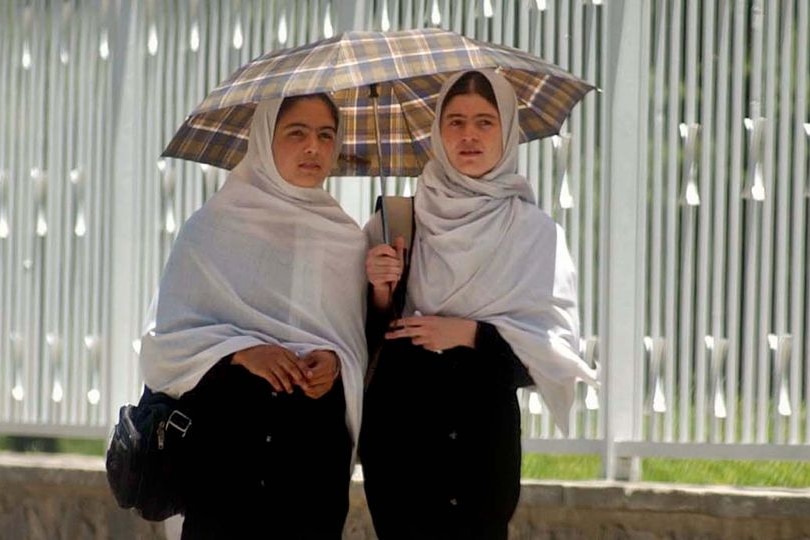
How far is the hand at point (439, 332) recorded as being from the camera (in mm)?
5148

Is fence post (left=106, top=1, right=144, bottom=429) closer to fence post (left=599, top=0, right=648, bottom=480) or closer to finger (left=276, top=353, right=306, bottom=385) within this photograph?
fence post (left=599, top=0, right=648, bottom=480)

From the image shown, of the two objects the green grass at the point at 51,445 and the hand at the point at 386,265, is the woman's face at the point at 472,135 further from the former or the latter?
the green grass at the point at 51,445

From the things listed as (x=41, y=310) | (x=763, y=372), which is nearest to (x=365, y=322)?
(x=763, y=372)

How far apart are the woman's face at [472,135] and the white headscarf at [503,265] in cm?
2

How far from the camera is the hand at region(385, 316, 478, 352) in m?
5.15

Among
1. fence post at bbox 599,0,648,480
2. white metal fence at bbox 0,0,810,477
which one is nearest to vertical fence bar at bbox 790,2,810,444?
white metal fence at bbox 0,0,810,477

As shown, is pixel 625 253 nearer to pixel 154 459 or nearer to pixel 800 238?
pixel 800 238

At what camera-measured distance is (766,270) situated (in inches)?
265

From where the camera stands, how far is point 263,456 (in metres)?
5.32

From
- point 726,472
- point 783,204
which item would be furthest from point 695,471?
point 783,204

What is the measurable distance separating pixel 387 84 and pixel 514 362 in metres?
1.02

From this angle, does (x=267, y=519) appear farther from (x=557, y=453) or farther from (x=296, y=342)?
(x=557, y=453)

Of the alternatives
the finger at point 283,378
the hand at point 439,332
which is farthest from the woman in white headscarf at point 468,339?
the finger at point 283,378

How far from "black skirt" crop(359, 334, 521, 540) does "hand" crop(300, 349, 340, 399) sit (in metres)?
0.14
